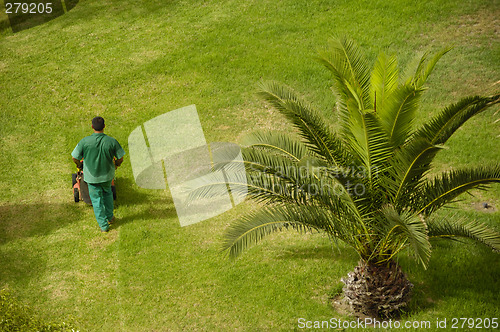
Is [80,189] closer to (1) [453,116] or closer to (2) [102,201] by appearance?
(2) [102,201]

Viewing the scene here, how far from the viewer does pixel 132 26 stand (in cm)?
1714

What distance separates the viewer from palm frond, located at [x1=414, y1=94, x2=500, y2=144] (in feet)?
21.3

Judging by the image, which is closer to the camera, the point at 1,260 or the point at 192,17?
the point at 1,260

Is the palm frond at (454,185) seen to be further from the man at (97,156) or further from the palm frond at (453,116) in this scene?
the man at (97,156)

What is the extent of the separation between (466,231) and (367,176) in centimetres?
160

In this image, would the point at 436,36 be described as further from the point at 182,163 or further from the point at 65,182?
the point at 65,182

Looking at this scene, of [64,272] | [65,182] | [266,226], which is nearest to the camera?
[266,226]

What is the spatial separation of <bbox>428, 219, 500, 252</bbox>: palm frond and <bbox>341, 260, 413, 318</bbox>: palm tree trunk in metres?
0.76

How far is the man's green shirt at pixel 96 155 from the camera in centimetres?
955

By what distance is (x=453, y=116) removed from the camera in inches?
263

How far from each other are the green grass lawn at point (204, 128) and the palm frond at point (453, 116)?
8.65ft

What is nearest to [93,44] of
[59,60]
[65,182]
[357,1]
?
[59,60]

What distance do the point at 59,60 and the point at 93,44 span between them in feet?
3.72

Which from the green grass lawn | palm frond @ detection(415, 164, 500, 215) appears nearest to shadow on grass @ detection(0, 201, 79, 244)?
the green grass lawn
